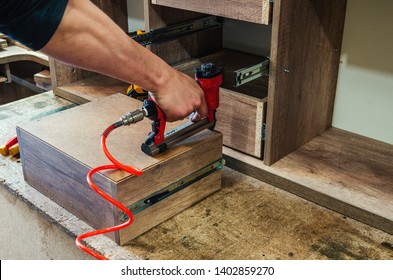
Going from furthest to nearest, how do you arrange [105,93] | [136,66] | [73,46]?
[105,93] < [136,66] < [73,46]

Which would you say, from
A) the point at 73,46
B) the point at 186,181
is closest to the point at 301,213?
the point at 186,181

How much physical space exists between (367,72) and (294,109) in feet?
0.82

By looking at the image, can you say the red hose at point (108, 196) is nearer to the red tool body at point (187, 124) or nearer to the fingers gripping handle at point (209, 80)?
the red tool body at point (187, 124)

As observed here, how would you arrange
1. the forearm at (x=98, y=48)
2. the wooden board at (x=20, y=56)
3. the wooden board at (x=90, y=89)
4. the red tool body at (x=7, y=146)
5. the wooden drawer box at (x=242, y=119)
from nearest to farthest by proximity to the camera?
the forearm at (x=98, y=48), the wooden drawer box at (x=242, y=119), the red tool body at (x=7, y=146), the wooden board at (x=90, y=89), the wooden board at (x=20, y=56)

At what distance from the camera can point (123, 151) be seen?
1036mm

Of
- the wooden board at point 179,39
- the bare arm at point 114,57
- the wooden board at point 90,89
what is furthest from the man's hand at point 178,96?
the wooden board at point 90,89

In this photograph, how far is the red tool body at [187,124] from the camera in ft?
3.32

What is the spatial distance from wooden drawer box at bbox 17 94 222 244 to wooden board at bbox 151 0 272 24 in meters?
0.26

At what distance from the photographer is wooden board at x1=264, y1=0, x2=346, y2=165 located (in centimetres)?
110

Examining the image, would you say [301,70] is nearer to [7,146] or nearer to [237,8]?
[237,8]

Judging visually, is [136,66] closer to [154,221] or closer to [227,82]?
[154,221]

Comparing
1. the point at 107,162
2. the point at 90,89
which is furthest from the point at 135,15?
the point at 107,162
